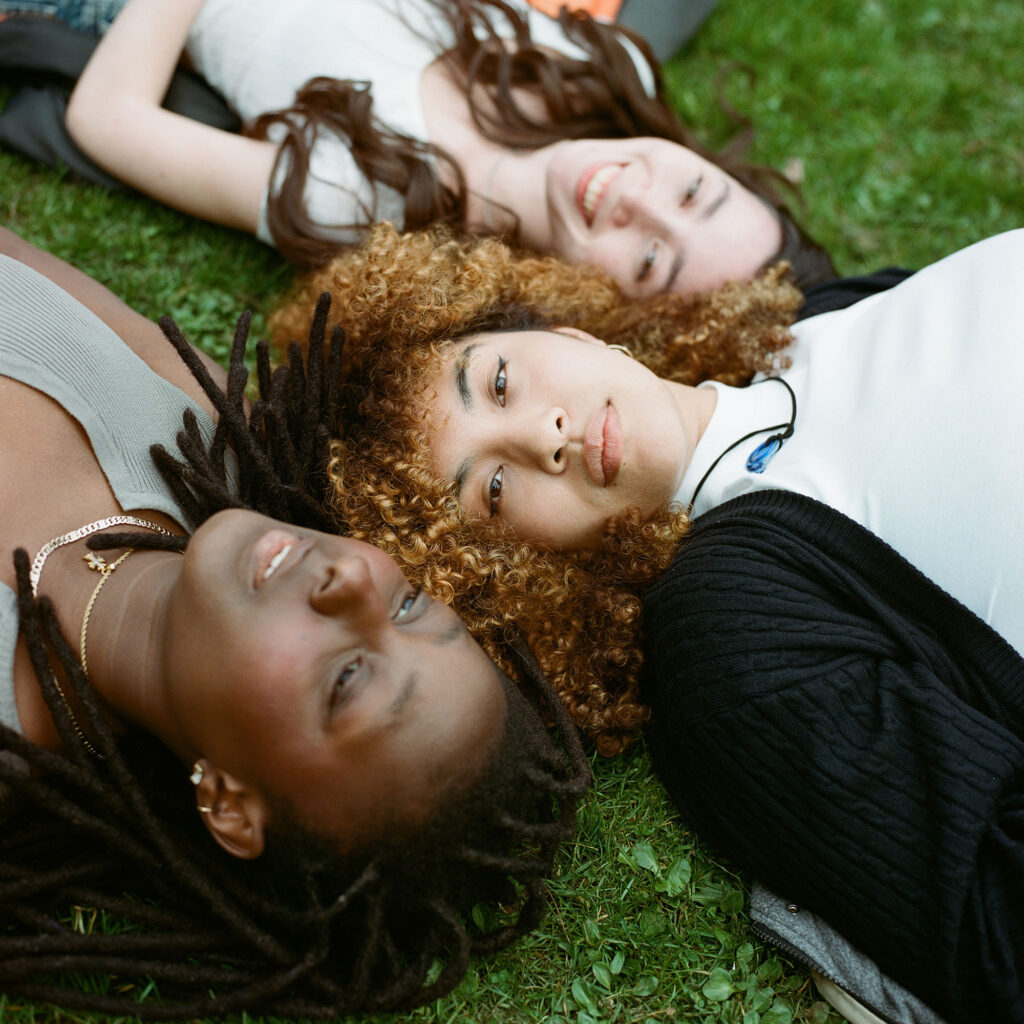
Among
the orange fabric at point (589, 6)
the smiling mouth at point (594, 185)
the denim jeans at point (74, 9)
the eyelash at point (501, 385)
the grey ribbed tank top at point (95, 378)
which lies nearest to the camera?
the grey ribbed tank top at point (95, 378)

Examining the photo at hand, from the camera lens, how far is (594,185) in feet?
12.0

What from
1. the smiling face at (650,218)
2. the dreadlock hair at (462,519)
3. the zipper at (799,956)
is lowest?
the zipper at (799,956)

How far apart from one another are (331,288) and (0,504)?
4.73 feet

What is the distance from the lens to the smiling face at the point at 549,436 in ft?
8.98

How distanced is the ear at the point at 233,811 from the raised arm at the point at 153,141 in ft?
8.18

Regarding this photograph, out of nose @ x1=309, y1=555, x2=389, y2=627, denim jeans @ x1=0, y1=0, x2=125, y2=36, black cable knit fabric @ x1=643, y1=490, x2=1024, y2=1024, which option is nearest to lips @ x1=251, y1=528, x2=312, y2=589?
nose @ x1=309, y1=555, x2=389, y2=627

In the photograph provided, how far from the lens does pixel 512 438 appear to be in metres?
2.71

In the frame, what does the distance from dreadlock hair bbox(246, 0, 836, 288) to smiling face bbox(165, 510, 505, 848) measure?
2.01 m

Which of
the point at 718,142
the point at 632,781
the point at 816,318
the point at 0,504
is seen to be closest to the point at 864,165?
the point at 718,142

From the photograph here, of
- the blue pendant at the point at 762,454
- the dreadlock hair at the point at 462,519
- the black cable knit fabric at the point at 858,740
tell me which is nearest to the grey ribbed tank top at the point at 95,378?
the dreadlock hair at the point at 462,519

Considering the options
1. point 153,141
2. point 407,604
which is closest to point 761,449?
point 407,604

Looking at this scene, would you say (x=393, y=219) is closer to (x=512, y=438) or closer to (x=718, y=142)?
(x=512, y=438)

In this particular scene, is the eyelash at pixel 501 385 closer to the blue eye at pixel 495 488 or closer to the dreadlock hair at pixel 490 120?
the blue eye at pixel 495 488

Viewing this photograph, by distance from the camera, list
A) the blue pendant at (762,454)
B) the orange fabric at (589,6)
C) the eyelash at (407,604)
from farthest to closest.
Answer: the orange fabric at (589,6) → the blue pendant at (762,454) → the eyelash at (407,604)
